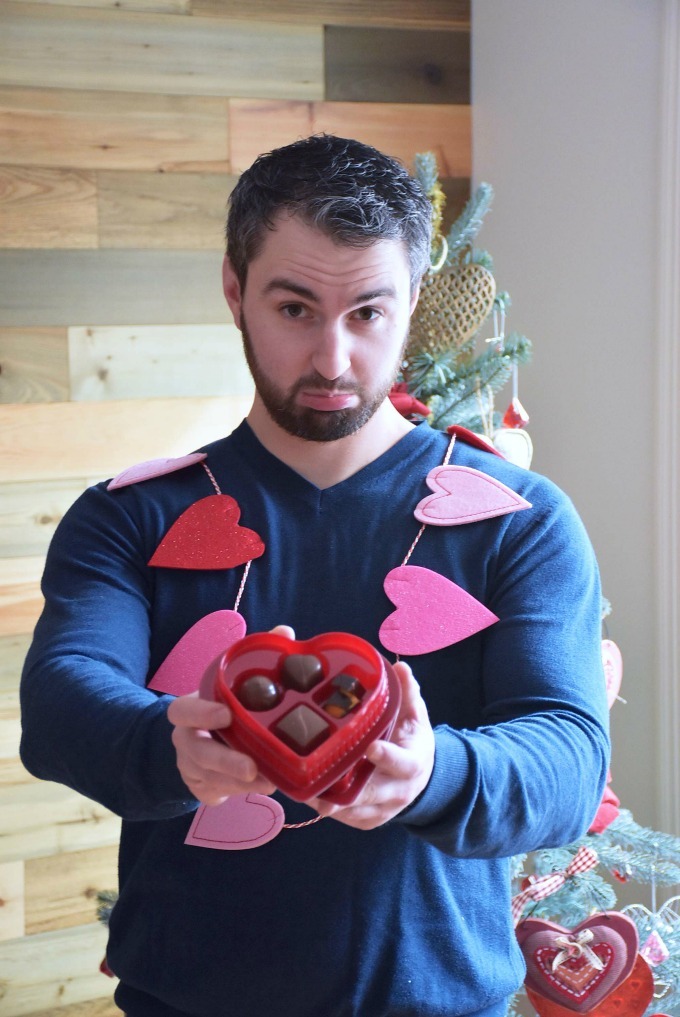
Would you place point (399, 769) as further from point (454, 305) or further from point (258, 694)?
point (454, 305)

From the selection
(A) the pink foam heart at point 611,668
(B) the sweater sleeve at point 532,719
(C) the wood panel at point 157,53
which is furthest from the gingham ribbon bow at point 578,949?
(C) the wood panel at point 157,53

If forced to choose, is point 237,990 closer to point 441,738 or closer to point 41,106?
point 441,738

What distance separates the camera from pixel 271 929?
3.57ft

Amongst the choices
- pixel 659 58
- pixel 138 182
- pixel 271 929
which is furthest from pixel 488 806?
pixel 138 182

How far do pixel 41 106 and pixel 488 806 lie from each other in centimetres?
168

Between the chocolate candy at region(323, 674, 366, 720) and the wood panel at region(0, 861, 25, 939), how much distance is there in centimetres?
161

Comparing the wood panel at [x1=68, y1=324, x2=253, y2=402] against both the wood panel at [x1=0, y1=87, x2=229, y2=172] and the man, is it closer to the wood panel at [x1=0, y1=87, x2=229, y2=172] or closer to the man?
the wood panel at [x1=0, y1=87, x2=229, y2=172]

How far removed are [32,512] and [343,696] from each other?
1501mm

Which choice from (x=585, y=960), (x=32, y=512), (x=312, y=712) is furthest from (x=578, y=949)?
(x=32, y=512)

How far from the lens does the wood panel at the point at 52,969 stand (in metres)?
2.20

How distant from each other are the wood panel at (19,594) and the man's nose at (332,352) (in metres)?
1.17

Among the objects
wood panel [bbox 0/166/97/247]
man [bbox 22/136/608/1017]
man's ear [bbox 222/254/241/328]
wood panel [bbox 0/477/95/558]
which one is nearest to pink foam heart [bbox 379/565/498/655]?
man [bbox 22/136/608/1017]

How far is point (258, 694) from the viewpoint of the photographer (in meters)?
0.78

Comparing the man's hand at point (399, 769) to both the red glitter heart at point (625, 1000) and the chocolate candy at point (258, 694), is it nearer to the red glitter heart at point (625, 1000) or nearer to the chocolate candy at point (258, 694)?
the chocolate candy at point (258, 694)
